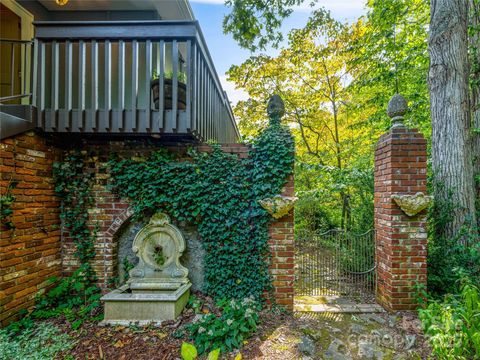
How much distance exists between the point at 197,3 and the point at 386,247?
5354 mm

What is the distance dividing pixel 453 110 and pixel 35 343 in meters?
5.62

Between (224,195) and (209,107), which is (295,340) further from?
(209,107)

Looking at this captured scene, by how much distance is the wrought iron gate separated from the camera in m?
3.56

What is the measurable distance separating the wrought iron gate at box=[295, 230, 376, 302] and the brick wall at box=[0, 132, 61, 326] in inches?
140

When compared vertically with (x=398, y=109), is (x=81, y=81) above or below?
above

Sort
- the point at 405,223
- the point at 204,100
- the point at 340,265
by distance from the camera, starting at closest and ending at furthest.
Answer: the point at 405,223, the point at 204,100, the point at 340,265

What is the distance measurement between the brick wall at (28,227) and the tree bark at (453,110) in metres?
5.25

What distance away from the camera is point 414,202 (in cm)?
280

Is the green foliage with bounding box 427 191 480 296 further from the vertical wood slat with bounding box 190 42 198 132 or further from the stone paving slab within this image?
the vertical wood slat with bounding box 190 42 198 132

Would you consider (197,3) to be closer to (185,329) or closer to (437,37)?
(437,37)

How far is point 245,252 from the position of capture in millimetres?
3193

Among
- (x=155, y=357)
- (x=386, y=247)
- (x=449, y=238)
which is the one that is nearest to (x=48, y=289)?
(x=155, y=357)

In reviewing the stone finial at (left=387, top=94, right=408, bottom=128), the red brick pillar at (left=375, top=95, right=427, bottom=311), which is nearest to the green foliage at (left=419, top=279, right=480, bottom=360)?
the red brick pillar at (left=375, top=95, right=427, bottom=311)

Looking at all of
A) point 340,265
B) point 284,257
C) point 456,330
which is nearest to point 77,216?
point 284,257
